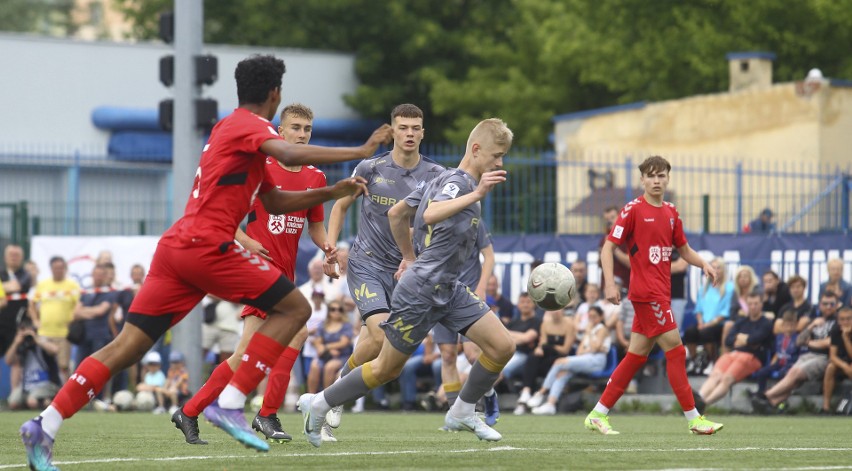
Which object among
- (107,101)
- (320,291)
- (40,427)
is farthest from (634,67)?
(40,427)

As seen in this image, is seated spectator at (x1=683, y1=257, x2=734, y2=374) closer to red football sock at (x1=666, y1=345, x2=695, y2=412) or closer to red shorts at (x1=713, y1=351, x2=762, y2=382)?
red shorts at (x1=713, y1=351, x2=762, y2=382)

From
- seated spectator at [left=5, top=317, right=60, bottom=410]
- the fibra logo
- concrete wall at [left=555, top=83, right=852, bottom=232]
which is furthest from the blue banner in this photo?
the fibra logo

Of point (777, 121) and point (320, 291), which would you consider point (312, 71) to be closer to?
point (777, 121)

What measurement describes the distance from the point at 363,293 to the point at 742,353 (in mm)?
7478

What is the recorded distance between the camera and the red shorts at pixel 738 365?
55.8 ft

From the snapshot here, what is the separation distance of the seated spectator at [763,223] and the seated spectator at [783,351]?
3334 mm

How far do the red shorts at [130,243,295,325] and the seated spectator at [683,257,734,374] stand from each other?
10.4 meters

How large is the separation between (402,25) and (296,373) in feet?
97.4

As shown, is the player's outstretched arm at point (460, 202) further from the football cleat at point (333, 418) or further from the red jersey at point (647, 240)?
the red jersey at point (647, 240)

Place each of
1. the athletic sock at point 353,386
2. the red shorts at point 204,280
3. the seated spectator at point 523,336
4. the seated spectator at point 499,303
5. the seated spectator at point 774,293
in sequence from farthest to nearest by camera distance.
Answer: the seated spectator at point 499,303 → the seated spectator at point 523,336 → the seated spectator at point 774,293 → the athletic sock at point 353,386 → the red shorts at point 204,280

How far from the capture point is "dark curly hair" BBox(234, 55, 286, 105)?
8.26 meters

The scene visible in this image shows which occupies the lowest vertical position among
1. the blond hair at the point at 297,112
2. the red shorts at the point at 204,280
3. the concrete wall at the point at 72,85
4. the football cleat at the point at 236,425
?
the football cleat at the point at 236,425

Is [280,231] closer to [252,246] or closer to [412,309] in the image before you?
[252,246]

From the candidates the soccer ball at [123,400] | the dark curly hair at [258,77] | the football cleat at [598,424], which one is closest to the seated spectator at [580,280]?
the soccer ball at [123,400]
